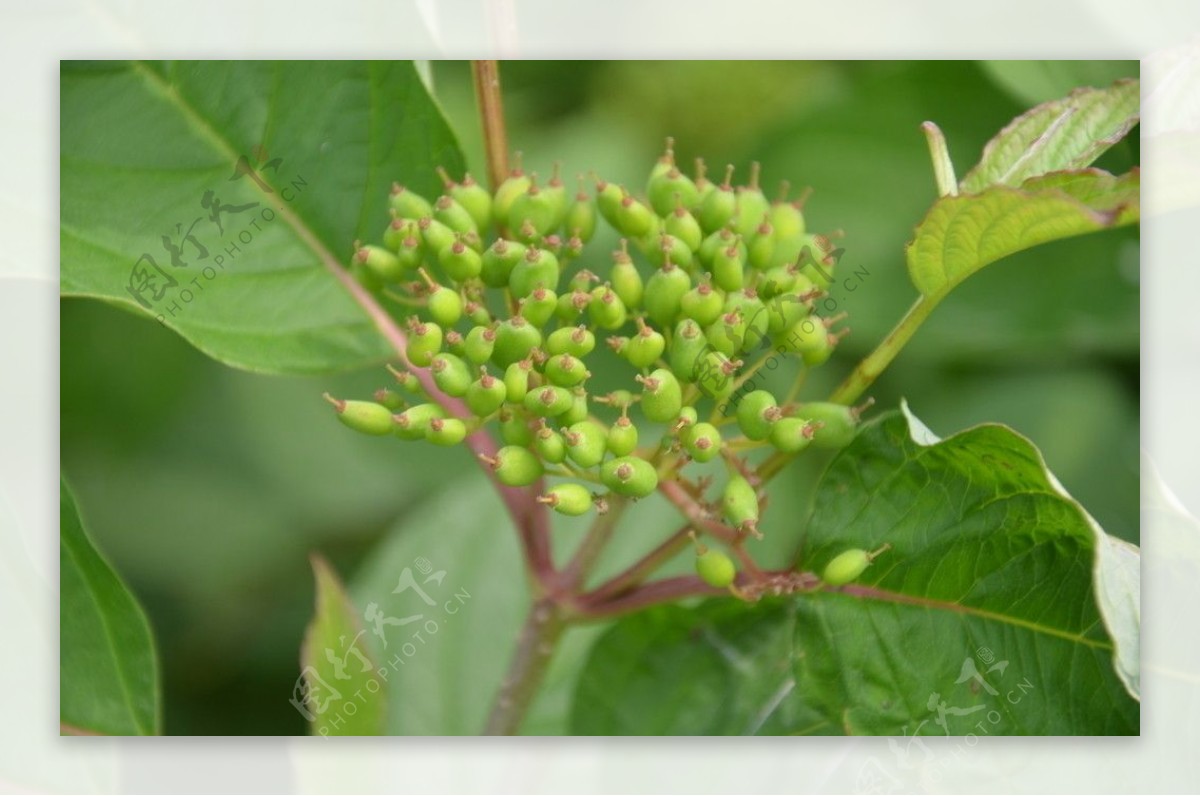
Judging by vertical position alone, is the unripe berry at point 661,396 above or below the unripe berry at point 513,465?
above

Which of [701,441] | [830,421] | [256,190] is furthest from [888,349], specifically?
[256,190]

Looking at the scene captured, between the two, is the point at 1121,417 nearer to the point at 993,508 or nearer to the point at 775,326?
the point at 993,508

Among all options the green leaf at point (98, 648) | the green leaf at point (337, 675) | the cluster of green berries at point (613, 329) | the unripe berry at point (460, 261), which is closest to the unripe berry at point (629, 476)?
the cluster of green berries at point (613, 329)

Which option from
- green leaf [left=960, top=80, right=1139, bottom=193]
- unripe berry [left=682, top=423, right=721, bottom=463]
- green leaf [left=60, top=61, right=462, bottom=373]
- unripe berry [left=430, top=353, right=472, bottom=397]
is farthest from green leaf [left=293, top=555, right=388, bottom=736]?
green leaf [left=960, top=80, right=1139, bottom=193]

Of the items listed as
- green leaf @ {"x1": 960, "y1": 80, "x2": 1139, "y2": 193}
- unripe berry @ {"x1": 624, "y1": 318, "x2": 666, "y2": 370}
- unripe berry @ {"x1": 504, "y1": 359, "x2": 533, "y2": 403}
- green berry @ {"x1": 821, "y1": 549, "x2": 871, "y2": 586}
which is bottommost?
green berry @ {"x1": 821, "y1": 549, "x2": 871, "y2": 586}

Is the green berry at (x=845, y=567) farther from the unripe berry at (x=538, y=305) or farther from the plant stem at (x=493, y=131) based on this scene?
the plant stem at (x=493, y=131)

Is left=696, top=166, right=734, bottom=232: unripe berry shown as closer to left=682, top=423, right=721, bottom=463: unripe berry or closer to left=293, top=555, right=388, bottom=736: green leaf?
left=682, top=423, right=721, bottom=463: unripe berry
